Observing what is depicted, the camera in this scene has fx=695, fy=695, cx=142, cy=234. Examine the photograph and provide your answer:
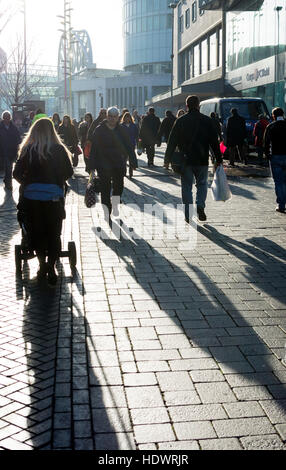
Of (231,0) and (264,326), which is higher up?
(231,0)

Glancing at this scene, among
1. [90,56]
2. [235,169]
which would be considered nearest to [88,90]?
[90,56]

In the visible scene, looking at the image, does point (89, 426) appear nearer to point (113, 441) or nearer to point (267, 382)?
point (113, 441)

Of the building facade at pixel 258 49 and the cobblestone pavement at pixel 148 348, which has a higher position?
the building facade at pixel 258 49

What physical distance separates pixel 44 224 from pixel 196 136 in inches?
154

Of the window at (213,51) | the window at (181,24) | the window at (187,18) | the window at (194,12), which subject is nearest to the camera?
the window at (213,51)

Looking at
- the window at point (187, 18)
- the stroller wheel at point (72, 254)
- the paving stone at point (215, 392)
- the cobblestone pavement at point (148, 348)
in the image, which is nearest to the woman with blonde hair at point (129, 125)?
the cobblestone pavement at point (148, 348)

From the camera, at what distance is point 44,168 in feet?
21.4

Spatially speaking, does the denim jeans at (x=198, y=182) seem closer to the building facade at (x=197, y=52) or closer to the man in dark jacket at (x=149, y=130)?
the man in dark jacket at (x=149, y=130)

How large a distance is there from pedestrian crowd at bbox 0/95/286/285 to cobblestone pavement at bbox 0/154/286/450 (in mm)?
682

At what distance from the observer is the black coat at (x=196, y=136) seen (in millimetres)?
9859

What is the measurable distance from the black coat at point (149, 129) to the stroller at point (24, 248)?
42.6 ft

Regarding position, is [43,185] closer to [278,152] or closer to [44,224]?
[44,224]

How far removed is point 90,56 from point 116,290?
127 metres

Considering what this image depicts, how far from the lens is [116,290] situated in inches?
250
